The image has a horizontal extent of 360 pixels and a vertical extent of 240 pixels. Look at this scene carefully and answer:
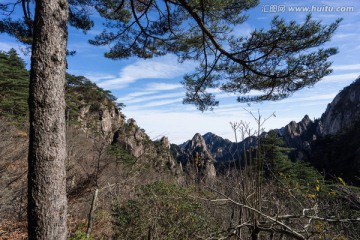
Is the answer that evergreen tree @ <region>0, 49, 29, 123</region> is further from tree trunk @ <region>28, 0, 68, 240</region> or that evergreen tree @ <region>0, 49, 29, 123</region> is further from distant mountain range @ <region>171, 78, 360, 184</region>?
tree trunk @ <region>28, 0, 68, 240</region>

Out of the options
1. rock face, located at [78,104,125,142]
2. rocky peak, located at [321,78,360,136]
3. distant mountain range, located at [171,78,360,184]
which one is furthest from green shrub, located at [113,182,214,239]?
rocky peak, located at [321,78,360,136]

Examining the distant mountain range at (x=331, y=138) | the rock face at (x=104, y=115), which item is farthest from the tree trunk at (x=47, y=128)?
the rock face at (x=104, y=115)

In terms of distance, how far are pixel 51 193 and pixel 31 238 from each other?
0.37 metres

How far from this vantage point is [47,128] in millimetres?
2088

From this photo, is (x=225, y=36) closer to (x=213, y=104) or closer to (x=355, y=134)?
(x=213, y=104)

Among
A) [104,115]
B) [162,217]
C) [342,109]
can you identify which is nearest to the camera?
[162,217]

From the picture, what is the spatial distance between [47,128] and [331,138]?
139ft

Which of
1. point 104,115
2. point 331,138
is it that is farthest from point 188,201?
point 331,138

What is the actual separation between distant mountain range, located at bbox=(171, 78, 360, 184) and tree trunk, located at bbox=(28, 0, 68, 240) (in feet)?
81.8

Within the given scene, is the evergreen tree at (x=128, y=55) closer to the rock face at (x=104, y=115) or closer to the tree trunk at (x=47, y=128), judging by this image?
the tree trunk at (x=47, y=128)

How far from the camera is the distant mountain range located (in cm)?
3138

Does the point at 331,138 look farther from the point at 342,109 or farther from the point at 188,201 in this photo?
the point at 188,201

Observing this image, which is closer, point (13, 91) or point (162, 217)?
point (162, 217)

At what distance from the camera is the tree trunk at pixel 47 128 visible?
2.00m
